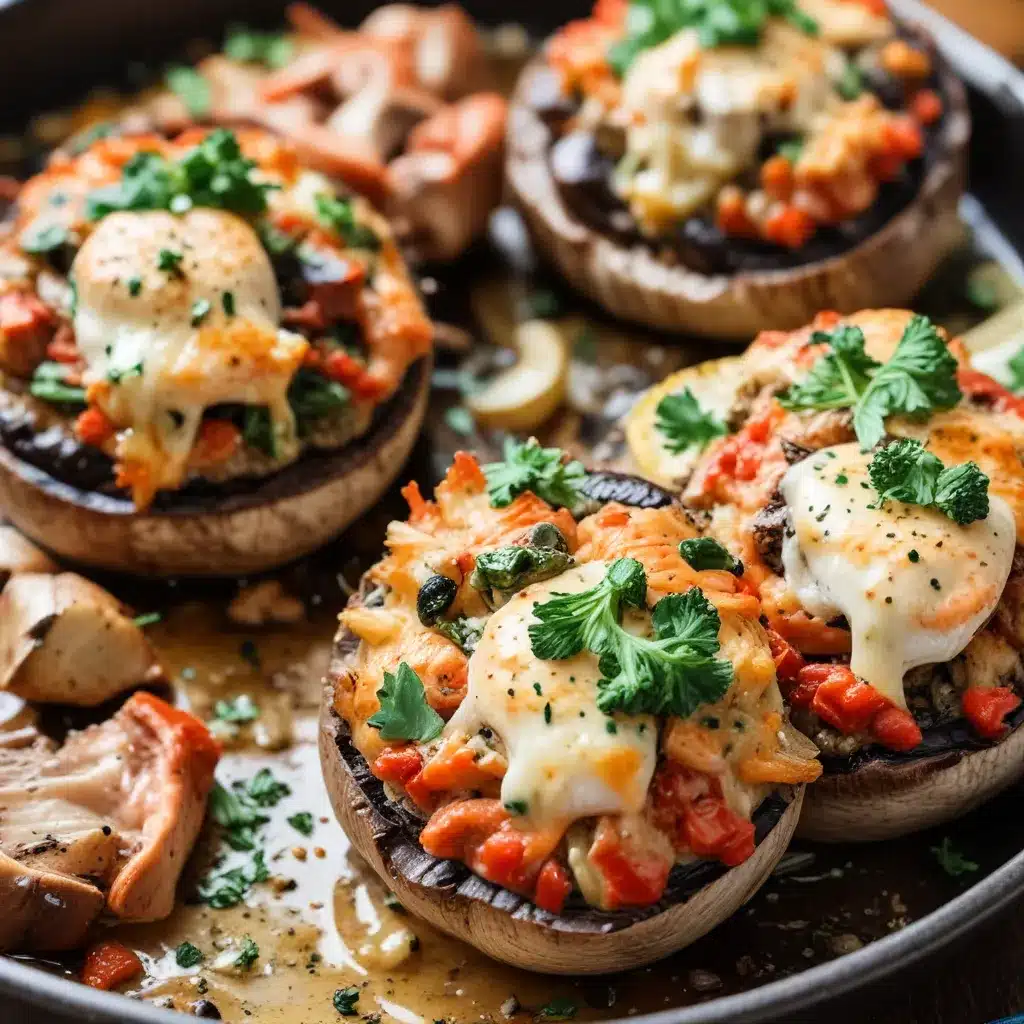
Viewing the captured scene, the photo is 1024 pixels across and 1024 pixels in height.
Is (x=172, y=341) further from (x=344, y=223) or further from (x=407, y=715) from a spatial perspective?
(x=407, y=715)

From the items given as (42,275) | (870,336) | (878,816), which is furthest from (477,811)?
(42,275)

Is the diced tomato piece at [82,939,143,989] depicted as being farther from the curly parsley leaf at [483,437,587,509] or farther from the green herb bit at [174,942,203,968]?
the curly parsley leaf at [483,437,587,509]

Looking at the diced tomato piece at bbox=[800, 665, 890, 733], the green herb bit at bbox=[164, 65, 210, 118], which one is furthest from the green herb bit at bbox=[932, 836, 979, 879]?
the green herb bit at bbox=[164, 65, 210, 118]

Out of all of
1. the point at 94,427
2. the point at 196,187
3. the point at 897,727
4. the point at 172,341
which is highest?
the point at 196,187

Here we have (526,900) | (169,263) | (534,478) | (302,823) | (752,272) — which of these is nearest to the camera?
(526,900)

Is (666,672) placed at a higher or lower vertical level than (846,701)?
higher

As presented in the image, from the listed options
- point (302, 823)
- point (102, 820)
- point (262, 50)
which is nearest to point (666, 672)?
point (302, 823)

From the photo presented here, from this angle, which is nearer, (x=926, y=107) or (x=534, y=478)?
(x=534, y=478)
